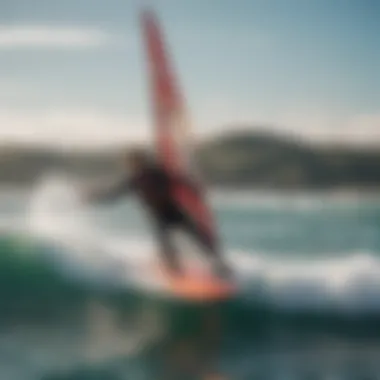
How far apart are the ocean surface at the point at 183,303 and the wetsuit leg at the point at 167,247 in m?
0.02

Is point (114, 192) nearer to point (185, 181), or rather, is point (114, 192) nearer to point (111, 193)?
point (111, 193)

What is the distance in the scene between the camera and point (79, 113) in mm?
1411

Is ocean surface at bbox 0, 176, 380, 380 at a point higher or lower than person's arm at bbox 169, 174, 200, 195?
lower

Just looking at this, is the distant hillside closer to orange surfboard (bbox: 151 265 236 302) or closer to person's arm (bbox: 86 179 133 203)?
person's arm (bbox: 86 179 133 203)

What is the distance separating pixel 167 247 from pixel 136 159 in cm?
17

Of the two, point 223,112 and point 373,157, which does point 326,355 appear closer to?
point 373,157

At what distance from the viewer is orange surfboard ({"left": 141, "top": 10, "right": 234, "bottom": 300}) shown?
1.39m

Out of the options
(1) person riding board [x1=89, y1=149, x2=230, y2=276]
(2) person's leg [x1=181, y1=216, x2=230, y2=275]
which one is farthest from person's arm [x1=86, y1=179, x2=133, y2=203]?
(2) person's leg [x1=181, y1=216, x2=230, y2=275]

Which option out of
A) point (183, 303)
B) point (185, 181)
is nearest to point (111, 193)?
point (185, 181)

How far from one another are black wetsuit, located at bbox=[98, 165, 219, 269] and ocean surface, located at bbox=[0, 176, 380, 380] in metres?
0.02

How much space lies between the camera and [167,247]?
4.58ft

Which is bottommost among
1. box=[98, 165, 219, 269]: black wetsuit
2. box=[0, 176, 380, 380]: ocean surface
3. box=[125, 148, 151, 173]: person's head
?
box=[0, 176, 380, 380]: ocean surface

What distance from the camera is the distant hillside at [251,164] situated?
141cm

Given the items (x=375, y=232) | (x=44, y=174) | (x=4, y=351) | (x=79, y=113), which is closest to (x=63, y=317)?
(x=4, y=351)
